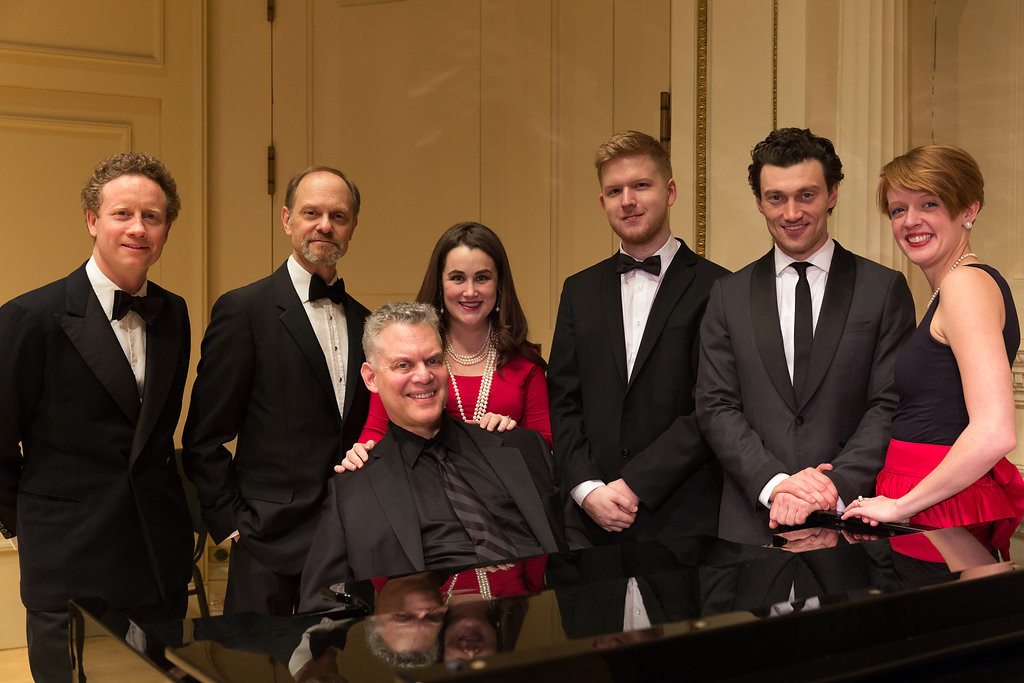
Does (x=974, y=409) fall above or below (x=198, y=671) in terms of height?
above

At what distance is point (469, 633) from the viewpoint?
137 centimetres

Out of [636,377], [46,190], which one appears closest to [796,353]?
[636,377]

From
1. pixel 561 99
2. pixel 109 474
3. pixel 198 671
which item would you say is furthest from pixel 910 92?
pixel 198 671

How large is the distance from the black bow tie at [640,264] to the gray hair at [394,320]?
60cm

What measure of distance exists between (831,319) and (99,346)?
69.3 inches

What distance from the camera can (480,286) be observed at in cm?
291

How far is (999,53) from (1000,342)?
201 centimetres

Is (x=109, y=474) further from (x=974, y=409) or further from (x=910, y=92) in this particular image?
(x=910, y=92)

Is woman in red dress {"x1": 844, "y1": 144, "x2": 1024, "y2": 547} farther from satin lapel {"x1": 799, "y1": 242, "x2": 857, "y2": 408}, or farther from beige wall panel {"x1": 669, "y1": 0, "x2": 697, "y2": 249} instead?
beige wall panel {"x1": 669, "y1": 0, "x2": 697, "y2": 249}

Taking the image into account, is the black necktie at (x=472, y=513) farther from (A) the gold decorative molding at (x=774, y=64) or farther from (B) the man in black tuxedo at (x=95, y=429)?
(A) the gold decorative molding at (x=774, y=64)

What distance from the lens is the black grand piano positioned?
4.12ft

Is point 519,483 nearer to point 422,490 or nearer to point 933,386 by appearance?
point 422,490

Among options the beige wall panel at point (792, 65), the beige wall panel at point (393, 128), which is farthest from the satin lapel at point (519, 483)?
the beige wall panel at point (393, 128)

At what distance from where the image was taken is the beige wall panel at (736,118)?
4.05m
